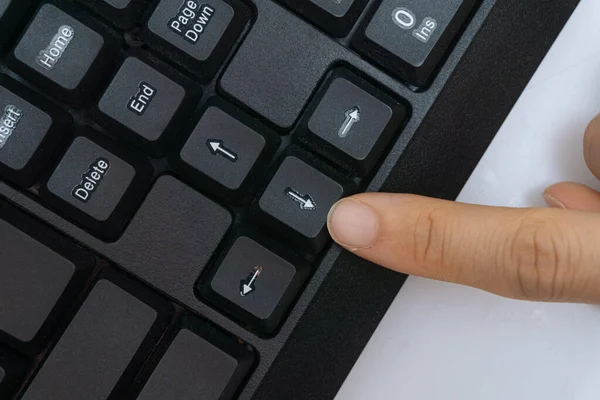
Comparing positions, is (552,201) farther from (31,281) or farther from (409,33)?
(31,281)

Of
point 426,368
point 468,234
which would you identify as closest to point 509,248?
point 468,234

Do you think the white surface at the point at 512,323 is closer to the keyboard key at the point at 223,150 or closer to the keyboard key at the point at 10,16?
the keyboard key at the point at 223,150

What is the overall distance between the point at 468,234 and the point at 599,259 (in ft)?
0.27

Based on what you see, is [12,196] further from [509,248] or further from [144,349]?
[509,248]

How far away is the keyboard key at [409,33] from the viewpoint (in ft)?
1.40

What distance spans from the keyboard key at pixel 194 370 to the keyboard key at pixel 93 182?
89 millimetres

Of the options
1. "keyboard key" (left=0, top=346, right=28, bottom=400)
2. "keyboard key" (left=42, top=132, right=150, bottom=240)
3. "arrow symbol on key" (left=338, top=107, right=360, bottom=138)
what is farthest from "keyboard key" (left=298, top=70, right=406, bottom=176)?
"keyboard key" (left=0, top=346, right=28, bottom=400)

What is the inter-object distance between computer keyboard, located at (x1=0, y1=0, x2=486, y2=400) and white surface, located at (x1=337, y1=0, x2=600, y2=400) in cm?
12

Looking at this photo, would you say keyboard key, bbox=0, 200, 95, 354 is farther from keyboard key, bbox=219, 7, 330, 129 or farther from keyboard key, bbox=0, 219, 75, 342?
keyboard key, bbox=219, 7, 330, 129

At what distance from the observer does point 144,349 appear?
16.8 inches

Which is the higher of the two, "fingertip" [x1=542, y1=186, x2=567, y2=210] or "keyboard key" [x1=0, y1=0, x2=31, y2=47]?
"fingertip" [x1=542, y1=186, x2=567, y2=210]

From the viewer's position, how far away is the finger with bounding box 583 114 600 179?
1.64 ft

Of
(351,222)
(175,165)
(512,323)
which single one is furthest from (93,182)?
(512,323)

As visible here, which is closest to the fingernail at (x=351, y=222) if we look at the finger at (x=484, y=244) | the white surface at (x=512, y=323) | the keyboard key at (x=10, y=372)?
the finger at (x=484, y=244)
